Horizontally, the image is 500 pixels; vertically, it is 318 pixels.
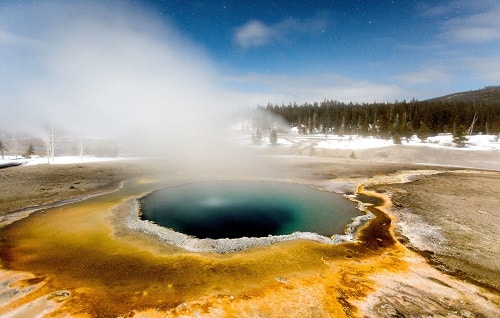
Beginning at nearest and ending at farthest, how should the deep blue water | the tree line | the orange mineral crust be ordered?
the orange mineral crust
the deep blue water
the tree line

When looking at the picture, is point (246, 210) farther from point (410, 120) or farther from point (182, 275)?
point (410, 120)

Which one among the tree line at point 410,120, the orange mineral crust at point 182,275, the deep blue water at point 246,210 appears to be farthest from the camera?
the tree line at point 410,120

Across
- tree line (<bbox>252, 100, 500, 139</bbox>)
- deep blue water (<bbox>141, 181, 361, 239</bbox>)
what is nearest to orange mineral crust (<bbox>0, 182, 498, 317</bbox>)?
deep blue water (<bbox>141, 181, 361, 239</bbox>)

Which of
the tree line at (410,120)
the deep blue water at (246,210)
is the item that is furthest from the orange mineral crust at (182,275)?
the tree line at (410,120)

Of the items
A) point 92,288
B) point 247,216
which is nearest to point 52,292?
point 92,288

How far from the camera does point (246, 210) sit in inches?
859

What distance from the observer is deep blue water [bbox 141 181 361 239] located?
17516mm

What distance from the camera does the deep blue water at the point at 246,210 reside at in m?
17.5

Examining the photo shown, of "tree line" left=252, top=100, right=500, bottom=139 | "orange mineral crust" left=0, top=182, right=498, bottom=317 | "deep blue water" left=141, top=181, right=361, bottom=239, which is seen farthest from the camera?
"tree line" left=252, top=100, right=500, bottom=139

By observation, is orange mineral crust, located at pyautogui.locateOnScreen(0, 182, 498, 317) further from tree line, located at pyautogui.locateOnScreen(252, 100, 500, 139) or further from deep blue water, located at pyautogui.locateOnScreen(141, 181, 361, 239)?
tree line, located at pyautogui.locateOnScreen(252, 100, 500, 139)

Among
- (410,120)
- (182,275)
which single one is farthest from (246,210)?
(410,120)

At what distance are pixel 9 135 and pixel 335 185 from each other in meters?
104

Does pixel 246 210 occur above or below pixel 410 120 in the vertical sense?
below

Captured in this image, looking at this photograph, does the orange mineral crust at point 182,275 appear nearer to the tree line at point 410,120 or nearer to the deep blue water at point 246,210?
the deep blue water at point 246,210
